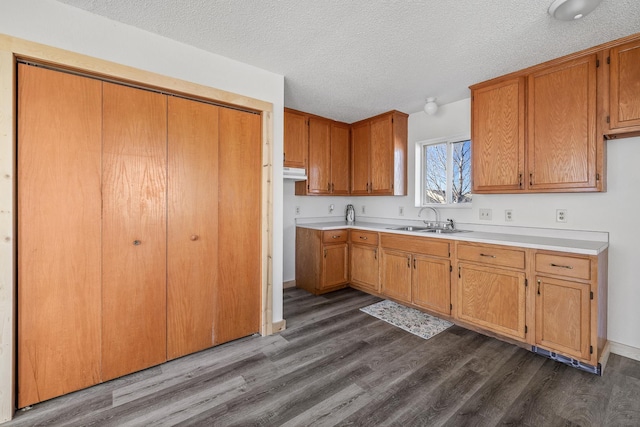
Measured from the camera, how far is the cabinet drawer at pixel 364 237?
11.8ft

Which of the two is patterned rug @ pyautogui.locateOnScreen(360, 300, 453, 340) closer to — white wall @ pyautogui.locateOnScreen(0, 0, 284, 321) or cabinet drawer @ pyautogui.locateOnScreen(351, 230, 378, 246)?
cabinet drawer @ pyautogui.locateOnScreen(351, 230, 378, 246)

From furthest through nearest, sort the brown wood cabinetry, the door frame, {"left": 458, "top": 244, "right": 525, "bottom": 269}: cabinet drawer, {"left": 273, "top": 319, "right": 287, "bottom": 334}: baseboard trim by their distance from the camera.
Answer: {"left": 273, "top": 319, "right": 287, "bottom": 334}: baseboard trim → {"left": 458, "top": 244, "right": 525, "bottom": 269}: cabinet drawer → the brown wood cabinetry → the door frame

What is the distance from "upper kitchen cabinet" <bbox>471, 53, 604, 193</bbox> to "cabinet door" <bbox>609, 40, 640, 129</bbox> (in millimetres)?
105

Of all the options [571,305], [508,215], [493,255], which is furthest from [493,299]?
[508,215]

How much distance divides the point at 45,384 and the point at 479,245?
3.33 metres

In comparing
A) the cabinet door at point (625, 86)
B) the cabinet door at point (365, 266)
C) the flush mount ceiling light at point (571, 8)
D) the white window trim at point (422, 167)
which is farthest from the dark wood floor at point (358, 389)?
the flush mount ceiling light at point (571, 8)

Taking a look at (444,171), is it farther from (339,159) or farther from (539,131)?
(339,159)

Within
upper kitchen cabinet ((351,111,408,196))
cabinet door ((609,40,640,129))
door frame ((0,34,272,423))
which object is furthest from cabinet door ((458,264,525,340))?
door frame ((0,34,272,423))

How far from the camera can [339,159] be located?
421 cm

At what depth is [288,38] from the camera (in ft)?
6.86

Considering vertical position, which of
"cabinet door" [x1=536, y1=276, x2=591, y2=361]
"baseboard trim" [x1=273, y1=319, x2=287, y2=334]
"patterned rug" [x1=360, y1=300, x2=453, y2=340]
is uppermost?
"cabinet door" [x1=536, y1=276, x2=591, y2=361]

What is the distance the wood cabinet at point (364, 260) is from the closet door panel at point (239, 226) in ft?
5.22

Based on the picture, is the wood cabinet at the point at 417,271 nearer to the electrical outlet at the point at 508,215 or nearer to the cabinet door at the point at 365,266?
the cabinet door at the point at 365,266

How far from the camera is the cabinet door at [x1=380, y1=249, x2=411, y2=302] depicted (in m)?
3.23
